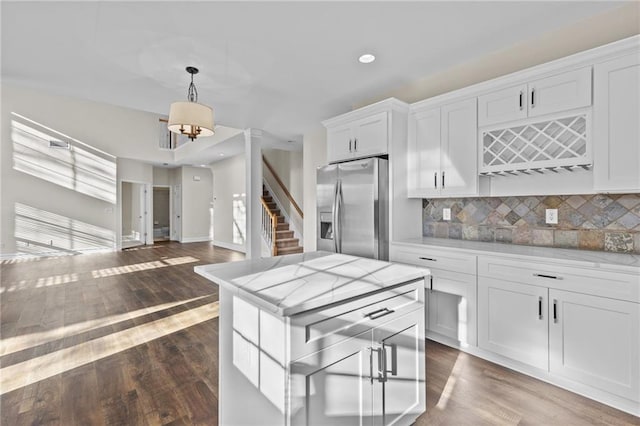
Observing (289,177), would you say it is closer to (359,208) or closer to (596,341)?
(359,208)

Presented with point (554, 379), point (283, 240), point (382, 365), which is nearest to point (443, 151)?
point (554, 379)

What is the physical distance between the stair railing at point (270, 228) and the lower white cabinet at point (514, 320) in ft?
16.6

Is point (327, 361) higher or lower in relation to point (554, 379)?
higher

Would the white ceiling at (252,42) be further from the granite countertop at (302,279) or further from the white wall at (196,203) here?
the white wall at (196,203)

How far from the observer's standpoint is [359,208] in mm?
3209

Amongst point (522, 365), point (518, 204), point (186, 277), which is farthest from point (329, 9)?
point (186, 277)

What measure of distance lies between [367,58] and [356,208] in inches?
59.1

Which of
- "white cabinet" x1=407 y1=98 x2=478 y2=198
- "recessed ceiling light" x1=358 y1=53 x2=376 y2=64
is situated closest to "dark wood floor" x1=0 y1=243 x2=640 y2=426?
"white cabinet" x1=407 y1=98 x2=478 y2=198

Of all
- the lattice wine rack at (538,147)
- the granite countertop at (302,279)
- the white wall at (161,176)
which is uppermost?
the white wall at (161,176)

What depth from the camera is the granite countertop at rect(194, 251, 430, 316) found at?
3.79 feet

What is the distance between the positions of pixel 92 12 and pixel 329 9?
5.82 feet

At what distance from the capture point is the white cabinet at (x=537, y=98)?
2.19 metres

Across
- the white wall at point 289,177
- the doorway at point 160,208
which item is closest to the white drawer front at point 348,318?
the white wall at point 289,177

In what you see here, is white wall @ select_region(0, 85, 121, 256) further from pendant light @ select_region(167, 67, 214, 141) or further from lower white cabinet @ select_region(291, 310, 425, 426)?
lower white cabinet @ select_region(291, 310, 425, 426)
